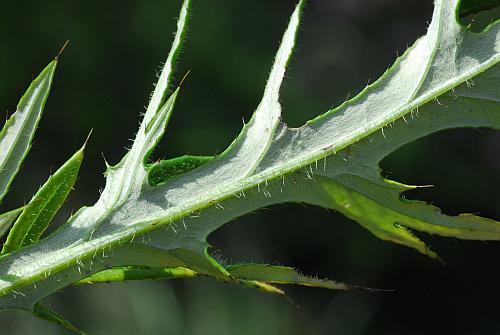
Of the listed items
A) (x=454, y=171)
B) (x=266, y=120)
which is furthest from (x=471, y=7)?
(x=454, y=171)

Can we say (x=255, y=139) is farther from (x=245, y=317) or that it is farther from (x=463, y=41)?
(x=245, y=317)

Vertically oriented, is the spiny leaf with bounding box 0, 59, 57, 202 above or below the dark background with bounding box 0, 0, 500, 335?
above

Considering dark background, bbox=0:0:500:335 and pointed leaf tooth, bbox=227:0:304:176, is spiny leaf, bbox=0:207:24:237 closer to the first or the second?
pointed leaf tooth, bbox=227:0:304:176

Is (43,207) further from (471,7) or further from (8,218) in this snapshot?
(471,7)

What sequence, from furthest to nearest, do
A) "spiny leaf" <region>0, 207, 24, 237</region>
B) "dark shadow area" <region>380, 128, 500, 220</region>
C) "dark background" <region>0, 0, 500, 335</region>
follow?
"dark shadow area" <region>380, 128, 500, 220</region>, "dark background" <region>0, 0, 500, 335</region>, "spiny leaf" <region>0, 207, 24, 237</region>

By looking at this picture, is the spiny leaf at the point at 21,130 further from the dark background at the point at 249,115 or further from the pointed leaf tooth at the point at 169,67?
the dark background at the point at 249,115

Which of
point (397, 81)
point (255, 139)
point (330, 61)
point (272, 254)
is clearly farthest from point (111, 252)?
point (330, 61)

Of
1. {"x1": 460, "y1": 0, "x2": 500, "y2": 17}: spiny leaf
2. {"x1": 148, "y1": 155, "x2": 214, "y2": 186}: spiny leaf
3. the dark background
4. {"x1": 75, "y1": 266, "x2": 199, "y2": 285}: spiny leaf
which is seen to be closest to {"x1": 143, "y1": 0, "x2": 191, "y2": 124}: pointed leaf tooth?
{"x1": 148, "y1": 155, "x2": 214, "y2": 186}: spiny leaf

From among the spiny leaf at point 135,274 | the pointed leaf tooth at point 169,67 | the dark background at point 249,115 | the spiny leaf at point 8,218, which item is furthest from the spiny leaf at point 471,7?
the dark background at point 249,115
